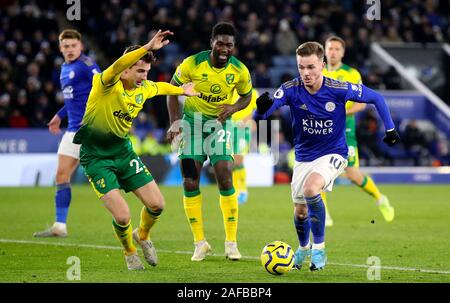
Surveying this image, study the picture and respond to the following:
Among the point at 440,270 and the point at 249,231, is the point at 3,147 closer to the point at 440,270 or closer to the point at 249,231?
the point at 249,231

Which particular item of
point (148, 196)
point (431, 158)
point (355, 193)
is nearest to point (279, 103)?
point (148, 196)

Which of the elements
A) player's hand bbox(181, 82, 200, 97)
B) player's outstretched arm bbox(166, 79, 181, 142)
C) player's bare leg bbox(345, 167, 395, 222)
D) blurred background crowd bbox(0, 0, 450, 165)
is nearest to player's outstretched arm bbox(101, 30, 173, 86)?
player's hand bbox(181, 82, 200, 97)

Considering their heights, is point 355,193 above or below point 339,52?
below

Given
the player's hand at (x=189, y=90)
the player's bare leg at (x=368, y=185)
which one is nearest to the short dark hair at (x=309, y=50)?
the player's hand at (x=189, y=90)

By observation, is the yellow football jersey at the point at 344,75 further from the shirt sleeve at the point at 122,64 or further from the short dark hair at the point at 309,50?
the shirt sleeve at the point at 122,64

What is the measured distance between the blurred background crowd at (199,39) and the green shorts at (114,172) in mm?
13605

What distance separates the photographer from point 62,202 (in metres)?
12.4

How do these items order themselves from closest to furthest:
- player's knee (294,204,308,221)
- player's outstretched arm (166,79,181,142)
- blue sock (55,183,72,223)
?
player's knee (294,204,308,221) < player's outstretched arm (166,79,181,142) < blue sock (55,183,72,223)

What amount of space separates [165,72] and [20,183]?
5.34 meters

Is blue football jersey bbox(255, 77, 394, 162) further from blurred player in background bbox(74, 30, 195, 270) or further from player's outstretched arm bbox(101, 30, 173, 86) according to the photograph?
player's outstretched arm bbox(101, 30, 173, 86)

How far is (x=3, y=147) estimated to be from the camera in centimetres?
2258

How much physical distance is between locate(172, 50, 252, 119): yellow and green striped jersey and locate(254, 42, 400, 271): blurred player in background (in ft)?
3.78

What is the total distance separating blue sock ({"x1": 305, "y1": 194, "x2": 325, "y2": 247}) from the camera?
8961 mm

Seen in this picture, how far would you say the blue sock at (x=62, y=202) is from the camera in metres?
12.3
